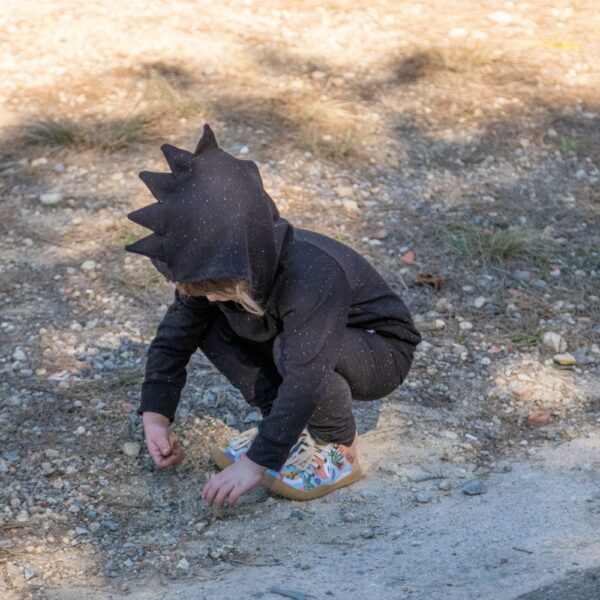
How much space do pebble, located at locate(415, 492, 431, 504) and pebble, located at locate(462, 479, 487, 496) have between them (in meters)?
0.11

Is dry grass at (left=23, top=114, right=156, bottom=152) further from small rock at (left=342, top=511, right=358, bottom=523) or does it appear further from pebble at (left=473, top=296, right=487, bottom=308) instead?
small rock at (left=342, top=511, right=358, bottom=523)

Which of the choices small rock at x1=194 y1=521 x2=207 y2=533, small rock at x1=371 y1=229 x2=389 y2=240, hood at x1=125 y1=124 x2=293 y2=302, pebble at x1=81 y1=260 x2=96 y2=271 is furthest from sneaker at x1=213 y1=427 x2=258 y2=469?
small rock at x1=371 y1=229 x2=389 y2=240

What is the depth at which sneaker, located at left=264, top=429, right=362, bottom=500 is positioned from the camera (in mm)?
3094

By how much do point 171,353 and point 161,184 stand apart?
0.71 meters

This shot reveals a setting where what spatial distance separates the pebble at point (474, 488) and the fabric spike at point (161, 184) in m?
1.30

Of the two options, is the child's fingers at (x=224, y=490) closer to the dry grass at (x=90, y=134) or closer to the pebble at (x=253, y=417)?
the pebble at (x=253, y=417)

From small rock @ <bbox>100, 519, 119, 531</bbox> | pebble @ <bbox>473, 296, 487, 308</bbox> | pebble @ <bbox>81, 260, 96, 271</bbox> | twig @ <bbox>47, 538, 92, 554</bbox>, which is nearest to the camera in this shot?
twig @ <bbox>47, 538, 92, 554</bbox>

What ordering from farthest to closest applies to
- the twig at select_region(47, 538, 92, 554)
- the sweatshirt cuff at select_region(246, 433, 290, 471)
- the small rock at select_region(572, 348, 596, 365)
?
1. the small rock at select_region(572, 348, 596, 365)
2. the twig at select_region(47, 538, 92, 554)
3. the sweatshirt cuff at select_region(246, 433, 290, 471)

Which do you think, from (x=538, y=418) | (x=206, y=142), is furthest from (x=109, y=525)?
(x=538, y=418)

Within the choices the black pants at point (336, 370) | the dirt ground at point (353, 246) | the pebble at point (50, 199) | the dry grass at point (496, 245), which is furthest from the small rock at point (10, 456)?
the dry grass at point (496, 245)

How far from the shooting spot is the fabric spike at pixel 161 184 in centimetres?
252

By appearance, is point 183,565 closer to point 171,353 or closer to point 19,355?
point 171,353

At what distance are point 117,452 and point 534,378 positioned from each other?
152 centimetres

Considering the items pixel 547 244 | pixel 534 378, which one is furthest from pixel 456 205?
pixel 534 378
